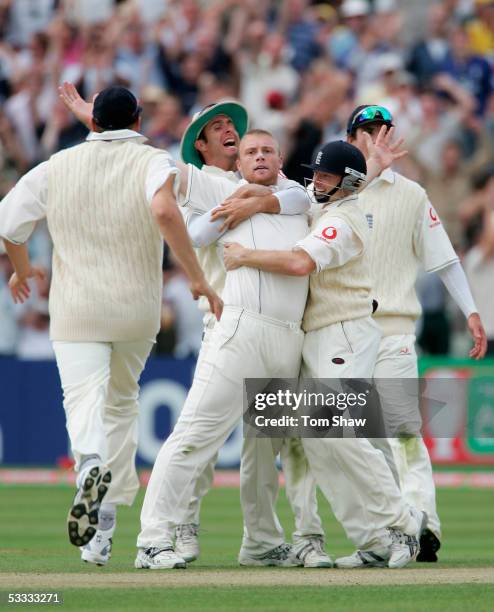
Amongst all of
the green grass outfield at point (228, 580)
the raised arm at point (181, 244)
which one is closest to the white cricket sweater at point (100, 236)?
the raised arm at point (181, 244)

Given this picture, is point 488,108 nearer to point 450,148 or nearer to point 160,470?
point 450,148

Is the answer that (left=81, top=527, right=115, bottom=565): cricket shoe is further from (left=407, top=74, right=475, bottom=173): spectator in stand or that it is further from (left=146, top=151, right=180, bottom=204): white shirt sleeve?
(left=407, top=74, right=475, bottom=173): spectator in stand

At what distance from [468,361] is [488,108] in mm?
3843

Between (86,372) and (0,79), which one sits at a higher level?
(0,79)

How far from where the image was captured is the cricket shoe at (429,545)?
9055mm

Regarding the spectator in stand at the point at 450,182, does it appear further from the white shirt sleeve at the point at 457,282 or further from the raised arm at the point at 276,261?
the raised arm at the point at 276,261

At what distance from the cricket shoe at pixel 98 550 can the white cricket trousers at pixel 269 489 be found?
0.47 meters

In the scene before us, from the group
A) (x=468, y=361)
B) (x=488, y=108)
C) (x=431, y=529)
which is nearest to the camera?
(x=431, y=529)

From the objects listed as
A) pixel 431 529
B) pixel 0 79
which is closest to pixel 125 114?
pixel 431 529

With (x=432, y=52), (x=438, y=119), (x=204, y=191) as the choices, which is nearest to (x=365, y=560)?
(x=204, y=191)

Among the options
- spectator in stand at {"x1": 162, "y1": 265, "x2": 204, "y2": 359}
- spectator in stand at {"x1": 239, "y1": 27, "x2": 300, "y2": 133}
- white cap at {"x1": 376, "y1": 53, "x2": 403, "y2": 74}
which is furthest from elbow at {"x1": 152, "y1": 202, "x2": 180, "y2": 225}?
spectator in stand at {"x1": 239, "y1": 27, "x2": 300, "y2": 133}

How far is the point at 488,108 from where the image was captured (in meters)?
19.1

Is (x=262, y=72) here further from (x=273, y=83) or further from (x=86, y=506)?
(x=86, y=506)

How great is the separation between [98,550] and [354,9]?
42.1ft
